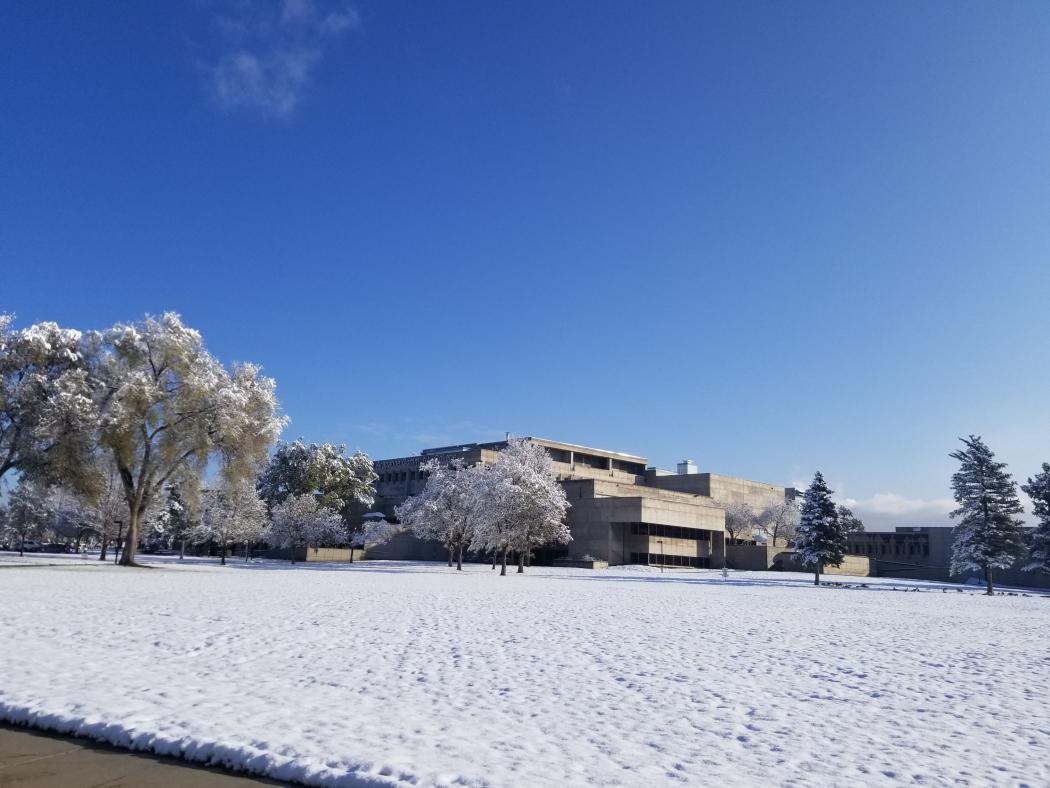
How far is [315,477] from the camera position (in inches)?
3691

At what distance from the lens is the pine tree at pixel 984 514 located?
52.9 meters

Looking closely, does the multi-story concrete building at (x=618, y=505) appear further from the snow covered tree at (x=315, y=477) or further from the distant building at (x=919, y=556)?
the distant building at (x=919, y=556)

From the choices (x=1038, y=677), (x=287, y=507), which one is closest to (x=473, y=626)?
(x=1038, y=677)

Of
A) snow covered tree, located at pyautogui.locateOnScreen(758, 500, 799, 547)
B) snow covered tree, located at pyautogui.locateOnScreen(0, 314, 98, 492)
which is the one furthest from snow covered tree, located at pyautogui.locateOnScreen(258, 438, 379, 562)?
snow covered tree, located at pyautogui.locateOnScreen(758, 500, 799, 547)

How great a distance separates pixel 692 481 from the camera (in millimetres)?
120062

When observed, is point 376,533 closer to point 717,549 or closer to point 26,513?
point 26,513

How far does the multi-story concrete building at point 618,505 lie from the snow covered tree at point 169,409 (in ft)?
161

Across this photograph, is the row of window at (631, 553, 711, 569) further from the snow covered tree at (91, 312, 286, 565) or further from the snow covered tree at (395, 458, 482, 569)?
the snow covered tree at (91, 312, 286, 565)

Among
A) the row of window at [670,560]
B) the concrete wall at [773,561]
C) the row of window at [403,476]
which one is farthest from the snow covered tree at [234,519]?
the concrete wall at [773,561]

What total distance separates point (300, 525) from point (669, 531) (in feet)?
148

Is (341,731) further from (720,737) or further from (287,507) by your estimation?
(287,507)

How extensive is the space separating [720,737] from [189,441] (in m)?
40.5

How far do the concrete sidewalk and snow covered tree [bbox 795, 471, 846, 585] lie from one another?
6205 centimetres

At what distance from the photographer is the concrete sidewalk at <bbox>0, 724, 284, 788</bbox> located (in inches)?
244
